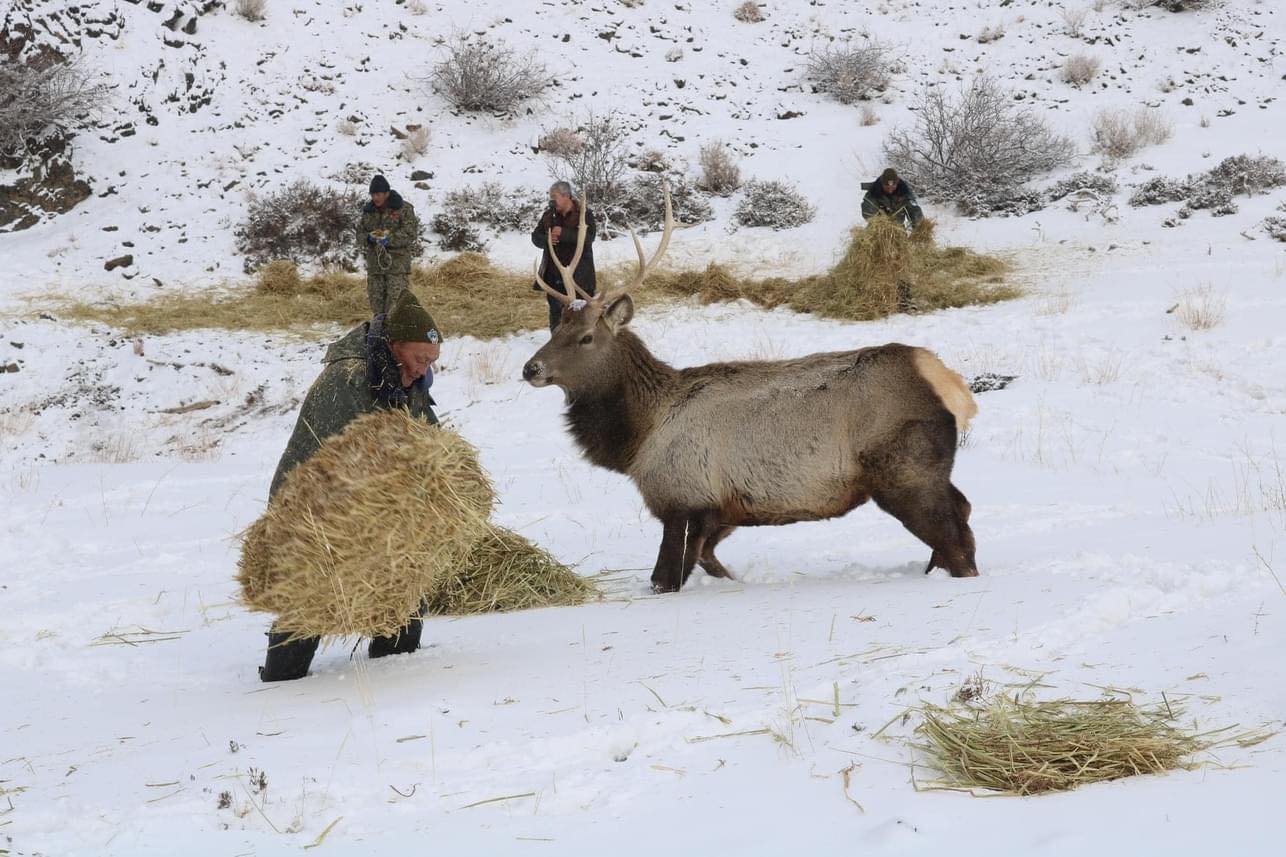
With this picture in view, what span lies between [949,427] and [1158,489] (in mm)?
3235

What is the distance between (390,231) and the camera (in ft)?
42.7

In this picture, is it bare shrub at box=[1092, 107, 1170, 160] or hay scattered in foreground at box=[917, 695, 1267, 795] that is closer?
hay scattered in foreground at box=[917, 695, 1267, 795]

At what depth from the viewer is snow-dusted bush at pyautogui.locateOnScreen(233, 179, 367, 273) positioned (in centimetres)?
1870

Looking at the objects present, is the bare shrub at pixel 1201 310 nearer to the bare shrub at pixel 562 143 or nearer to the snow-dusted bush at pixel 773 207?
the snow-dusted bush at pixel 773 207

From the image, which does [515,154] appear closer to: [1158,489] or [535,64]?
[535,64]

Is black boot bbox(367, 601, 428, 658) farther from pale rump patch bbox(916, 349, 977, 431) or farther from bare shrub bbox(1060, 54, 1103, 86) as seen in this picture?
bare shrub bbox(1060, 54, 1103, 86)

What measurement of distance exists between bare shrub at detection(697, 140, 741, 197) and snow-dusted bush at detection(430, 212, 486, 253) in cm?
456

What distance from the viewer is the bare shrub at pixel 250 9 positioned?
23.2 m

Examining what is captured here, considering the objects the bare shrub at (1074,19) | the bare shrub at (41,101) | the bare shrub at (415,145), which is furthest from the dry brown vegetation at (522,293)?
the bare shrub at (1074,19)

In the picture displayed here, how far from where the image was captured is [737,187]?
2088 cm

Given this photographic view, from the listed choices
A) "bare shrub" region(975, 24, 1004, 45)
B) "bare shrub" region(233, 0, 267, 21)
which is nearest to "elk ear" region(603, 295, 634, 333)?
"bare shrub" region(233, 0, 267, 21)

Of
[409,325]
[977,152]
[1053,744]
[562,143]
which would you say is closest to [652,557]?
[409,325]

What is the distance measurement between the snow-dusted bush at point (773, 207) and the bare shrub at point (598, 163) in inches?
90.9

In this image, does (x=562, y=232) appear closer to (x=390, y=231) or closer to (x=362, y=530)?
(x=390, y=231)
